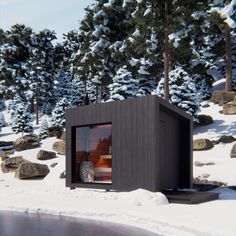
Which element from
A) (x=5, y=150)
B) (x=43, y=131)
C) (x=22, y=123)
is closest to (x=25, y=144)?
(x=5, y=150)

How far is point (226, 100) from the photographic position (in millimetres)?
34312

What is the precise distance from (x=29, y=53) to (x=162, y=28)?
1594 inches

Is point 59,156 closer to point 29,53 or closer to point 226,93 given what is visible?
point 226,93

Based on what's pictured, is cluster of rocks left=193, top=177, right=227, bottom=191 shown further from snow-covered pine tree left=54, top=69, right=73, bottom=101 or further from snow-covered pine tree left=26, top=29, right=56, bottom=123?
snow-covered pine tree left=54, top=69, right=73, bottom=101

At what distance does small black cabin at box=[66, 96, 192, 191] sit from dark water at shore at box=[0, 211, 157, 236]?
173 inches

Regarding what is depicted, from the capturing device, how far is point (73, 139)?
61.7 ft

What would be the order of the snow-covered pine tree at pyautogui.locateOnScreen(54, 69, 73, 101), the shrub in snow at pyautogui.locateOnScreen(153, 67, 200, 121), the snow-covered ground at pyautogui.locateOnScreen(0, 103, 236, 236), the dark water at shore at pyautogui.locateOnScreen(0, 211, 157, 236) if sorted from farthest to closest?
1. the snow-covered pine tree at pyautogui.locateOnScreen(54, 69, 73, 101)
2. the shrub in snow at pyautogui.locateOnScreen(153, 67, 200, 121)
3. the snow-covered ground at pyautogui.locateOnScreen(0, 103, 236, 236)
4. the dark water at shore at pyautogui.locateOnScreen(0, 211, 157, 236)

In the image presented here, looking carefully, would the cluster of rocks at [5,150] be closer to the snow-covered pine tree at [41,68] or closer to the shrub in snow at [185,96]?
the shrub in snow at [185,96]

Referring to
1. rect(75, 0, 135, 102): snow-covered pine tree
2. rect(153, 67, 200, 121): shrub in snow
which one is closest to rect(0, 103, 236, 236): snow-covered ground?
rect(153, 67, 200, 121): shrub in snow

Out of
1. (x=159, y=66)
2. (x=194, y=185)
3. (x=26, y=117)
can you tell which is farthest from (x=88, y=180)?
(x=26, y=117)

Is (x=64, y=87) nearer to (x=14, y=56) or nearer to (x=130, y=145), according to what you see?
(x=14, y=56)

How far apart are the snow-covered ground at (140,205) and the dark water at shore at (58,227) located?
57 centimetres

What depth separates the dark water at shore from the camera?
9852mm

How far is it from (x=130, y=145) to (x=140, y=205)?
3053 millimetres
